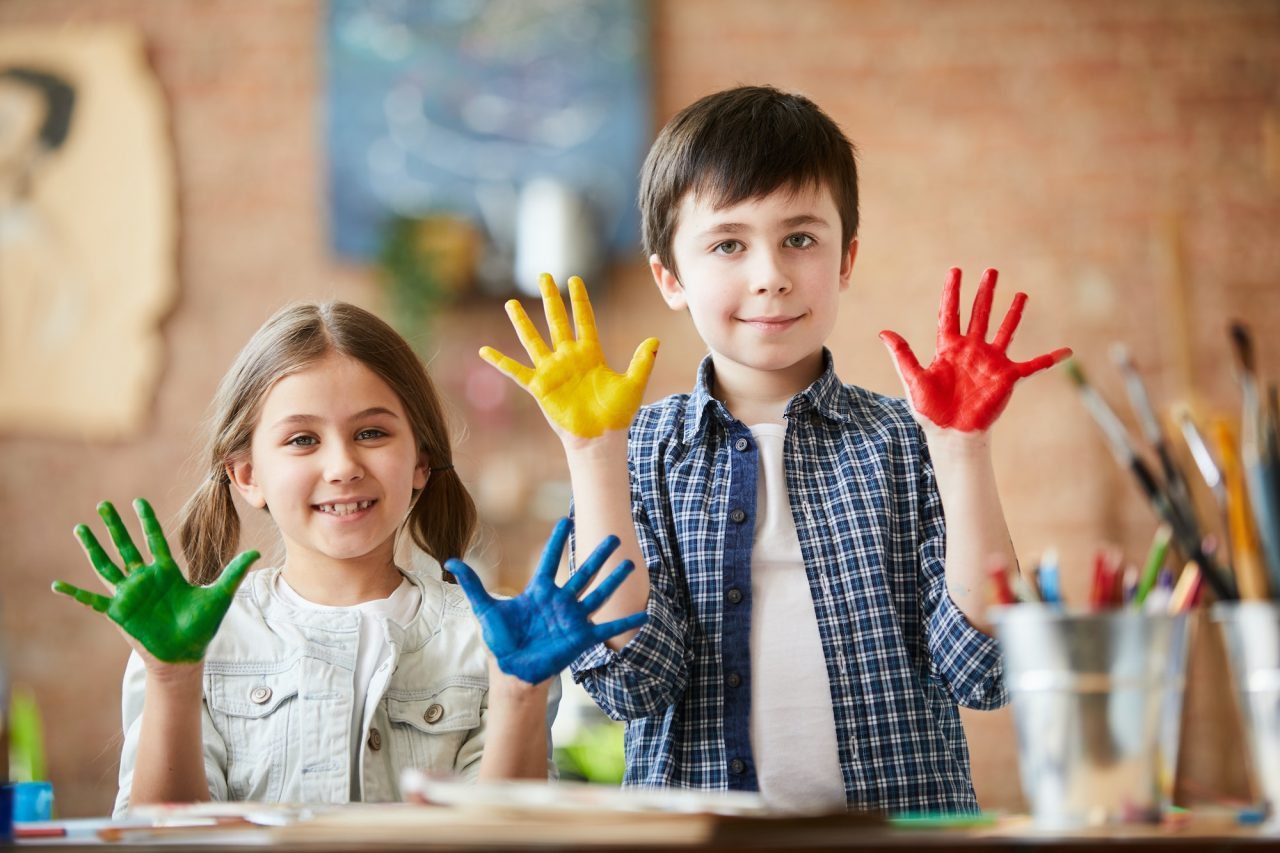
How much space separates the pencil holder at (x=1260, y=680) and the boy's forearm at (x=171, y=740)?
703 mm

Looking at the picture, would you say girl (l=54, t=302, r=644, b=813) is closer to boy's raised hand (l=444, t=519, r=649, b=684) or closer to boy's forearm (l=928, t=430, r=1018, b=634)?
boy's raised hand (l=444, t=519, r=649, b=684)

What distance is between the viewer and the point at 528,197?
362 centimetres

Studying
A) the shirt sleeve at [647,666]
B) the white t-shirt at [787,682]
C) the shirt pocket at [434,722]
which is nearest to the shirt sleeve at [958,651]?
the white t-shirt at [787,682]

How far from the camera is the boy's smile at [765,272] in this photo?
3.86 feet

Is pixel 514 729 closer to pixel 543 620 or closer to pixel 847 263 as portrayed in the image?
pixel 543 620

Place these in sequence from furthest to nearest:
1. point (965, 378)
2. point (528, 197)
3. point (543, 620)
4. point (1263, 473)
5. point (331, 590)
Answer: point (528, 197)
point (331, 590)
point (965, 378)
point (543, 620)
point (1263, 473)

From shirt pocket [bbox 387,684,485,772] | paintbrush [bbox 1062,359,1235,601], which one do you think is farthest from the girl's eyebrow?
paintbrush [bbox 1062,359,1235,601]

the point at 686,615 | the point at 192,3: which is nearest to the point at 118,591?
the point at 686,615

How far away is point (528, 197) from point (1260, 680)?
10.2 feet

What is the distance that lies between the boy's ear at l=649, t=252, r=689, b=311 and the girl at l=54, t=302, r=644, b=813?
27 cm

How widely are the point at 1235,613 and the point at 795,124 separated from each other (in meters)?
0.70

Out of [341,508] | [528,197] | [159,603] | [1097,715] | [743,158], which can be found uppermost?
[528,197]

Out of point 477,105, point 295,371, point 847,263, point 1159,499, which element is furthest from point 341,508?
point 477,105

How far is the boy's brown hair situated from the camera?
3.93 feet
